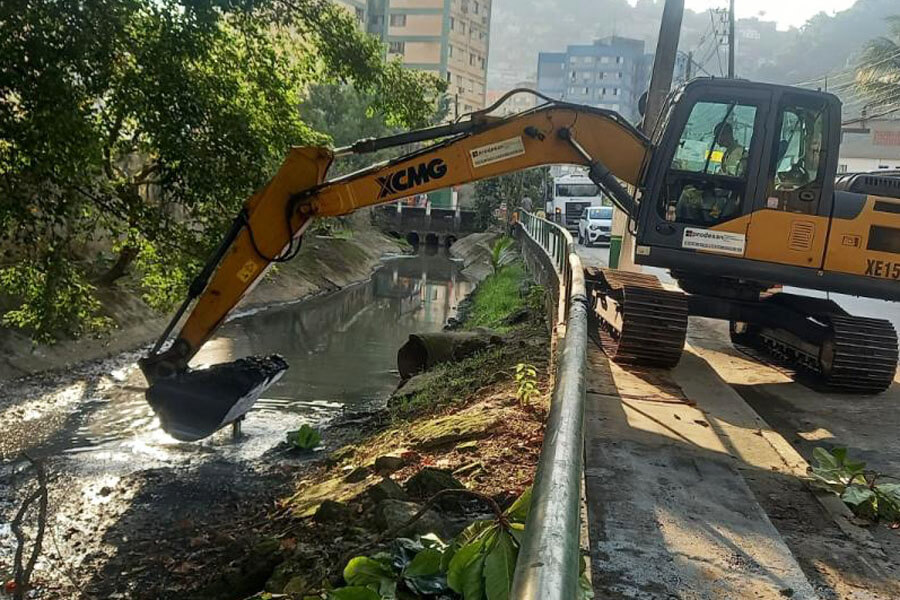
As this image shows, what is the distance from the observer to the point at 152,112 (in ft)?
25.9

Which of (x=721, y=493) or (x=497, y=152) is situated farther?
(x=497, y=152)

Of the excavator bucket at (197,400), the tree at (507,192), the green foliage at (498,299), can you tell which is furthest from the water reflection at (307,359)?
the tree at (507,192)

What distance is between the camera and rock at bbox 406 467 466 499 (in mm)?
5379

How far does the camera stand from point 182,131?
8.20 meters

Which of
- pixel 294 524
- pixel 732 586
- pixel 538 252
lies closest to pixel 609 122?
pixel 294 524

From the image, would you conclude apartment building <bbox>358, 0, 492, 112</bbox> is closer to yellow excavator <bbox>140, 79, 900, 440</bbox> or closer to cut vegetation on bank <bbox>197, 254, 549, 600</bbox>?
cut vegetation on bank <bbox>197, 254, 549, 600</bbox>

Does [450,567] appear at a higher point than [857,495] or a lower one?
higher

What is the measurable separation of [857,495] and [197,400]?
214 inches

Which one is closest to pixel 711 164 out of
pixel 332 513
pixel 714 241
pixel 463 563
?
pixel 714 241

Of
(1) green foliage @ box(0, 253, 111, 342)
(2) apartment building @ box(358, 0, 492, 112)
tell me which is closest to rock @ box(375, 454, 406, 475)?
(1) green foliage @ box(0, 253, 111, 342)

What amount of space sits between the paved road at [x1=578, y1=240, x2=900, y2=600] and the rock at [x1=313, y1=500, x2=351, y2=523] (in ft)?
5.57

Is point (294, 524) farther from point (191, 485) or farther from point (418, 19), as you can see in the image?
point (418, 19)

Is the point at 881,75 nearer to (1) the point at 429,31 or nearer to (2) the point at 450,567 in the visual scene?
(2) the point at 450,567

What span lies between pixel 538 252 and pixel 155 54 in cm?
1276
